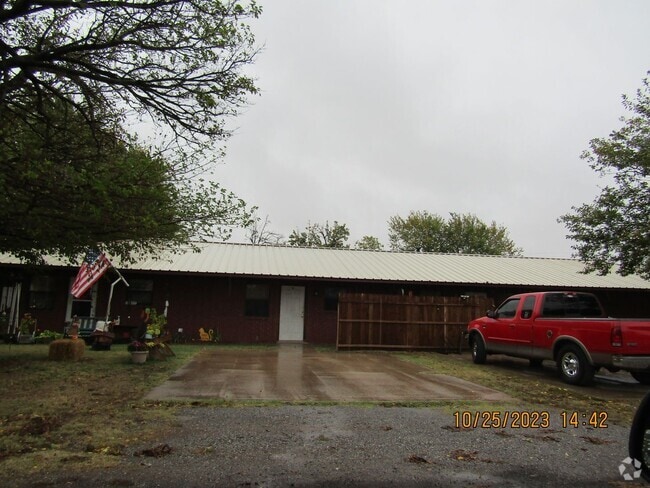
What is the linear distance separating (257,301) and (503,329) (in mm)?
9887

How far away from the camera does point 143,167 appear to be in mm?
8828

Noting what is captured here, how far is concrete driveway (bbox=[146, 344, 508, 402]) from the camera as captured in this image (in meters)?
7.85

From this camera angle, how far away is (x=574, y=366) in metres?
9.57

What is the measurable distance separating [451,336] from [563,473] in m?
12.3

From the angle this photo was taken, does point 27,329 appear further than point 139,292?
No

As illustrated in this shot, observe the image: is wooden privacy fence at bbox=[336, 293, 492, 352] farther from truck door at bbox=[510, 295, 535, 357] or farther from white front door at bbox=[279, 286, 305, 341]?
truck door at bbox=[510, 295, 535, 357]

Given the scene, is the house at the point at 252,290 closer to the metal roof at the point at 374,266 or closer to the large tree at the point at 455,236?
the metal roof at the point at 374,266

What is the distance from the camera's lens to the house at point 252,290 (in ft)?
57.5

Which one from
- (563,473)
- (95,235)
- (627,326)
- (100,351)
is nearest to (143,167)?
(95,235)

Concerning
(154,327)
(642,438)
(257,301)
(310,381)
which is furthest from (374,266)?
(642,438)

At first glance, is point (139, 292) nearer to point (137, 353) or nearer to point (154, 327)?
point (154, 327)

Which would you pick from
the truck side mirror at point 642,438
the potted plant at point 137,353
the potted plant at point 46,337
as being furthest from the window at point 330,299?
the truck side mirror at point 642,438

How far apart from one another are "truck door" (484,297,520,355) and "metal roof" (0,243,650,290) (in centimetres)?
589

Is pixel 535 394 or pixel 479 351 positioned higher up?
pixel 479 351
